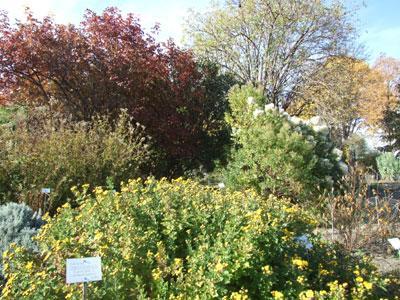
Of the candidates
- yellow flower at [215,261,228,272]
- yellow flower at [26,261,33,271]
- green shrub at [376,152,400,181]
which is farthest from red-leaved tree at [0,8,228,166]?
green shrub at [376,152,400,181]

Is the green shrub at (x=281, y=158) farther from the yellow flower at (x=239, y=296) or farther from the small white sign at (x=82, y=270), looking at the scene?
the small white sign at (x=82, y=270)

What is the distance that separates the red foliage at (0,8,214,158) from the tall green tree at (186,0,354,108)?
4.27m

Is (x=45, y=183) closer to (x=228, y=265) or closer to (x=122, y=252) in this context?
(x=122, y=252)

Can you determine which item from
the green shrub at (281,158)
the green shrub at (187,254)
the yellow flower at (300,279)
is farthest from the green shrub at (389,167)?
the yellow flower at (300,279)

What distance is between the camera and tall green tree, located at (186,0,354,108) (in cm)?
1424

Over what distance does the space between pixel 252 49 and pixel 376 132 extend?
2228 cm

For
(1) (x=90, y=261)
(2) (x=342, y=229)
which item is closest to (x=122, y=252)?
(1) (x=90, y=261)

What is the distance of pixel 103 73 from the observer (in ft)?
32.2

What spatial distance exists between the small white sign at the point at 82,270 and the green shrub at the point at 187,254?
14 cm

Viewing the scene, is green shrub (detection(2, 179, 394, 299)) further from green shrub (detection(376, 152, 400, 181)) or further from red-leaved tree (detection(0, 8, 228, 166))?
green shrub (detection(376, 152, 400, 181))

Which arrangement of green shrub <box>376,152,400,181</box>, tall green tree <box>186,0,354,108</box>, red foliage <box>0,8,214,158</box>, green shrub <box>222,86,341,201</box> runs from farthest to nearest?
green shrub <box>376,152,400,181</box> → tall green tree <box>186,0,354,108</box> → red foliage <box>0,8,214,158</box> → green shrub <box>222,86,341,201</box>

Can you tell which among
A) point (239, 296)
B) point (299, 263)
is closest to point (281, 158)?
point (299, 263)

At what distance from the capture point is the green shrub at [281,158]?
800 cm

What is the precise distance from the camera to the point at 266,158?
26.9ft
